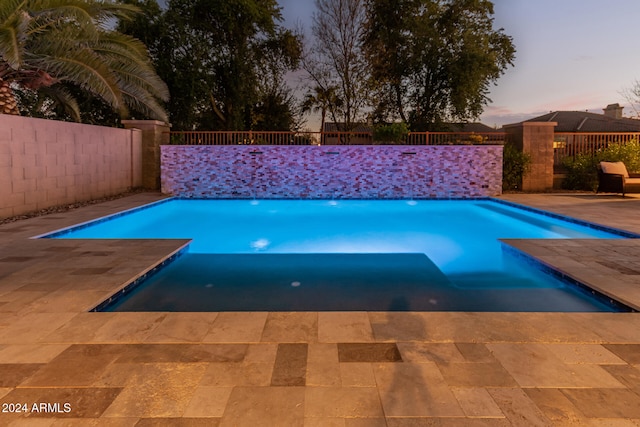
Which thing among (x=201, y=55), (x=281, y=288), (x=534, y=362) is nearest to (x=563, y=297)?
(x=534, y=362)

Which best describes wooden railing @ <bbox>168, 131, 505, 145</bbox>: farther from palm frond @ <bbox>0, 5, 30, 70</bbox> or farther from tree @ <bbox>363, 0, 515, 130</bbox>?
palm frond @ <bbox>0, 5, 30, 70</bbox>

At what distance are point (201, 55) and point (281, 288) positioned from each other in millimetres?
14999

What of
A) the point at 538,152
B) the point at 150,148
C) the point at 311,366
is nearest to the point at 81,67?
the point at 150,148

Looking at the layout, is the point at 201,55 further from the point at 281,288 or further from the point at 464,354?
the point at 464,354

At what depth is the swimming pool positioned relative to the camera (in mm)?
4031

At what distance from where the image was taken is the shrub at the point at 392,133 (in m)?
13.2

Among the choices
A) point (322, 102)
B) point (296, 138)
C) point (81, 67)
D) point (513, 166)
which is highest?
point (322, 102)

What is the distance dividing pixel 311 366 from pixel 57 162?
8.86m

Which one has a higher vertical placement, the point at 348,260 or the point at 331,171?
the point at 331,171

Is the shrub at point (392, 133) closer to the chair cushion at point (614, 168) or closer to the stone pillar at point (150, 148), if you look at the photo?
the chair cushion at point (614, 168)

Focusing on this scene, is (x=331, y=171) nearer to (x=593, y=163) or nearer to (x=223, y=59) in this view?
(x=593, y=163)

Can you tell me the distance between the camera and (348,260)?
5805 millimetres

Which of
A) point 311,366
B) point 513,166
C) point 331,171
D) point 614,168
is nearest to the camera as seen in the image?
point 311,366

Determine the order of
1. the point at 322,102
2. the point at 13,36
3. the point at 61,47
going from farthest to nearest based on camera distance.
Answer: the point at 322,102 < the point at 61,47 < the point at 13,36
